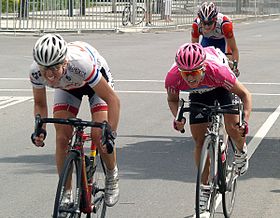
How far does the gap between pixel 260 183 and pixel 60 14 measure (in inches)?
1004

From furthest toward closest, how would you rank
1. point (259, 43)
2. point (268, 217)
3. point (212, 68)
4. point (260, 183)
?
point (259, 43)
point (260, 183)
point (268, 217)
point (212, 68)

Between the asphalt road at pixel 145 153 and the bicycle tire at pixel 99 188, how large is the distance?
76 cm

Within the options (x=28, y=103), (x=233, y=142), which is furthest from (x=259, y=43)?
(x=233, y=142)

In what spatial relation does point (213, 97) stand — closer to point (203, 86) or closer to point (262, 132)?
point (203, 86)

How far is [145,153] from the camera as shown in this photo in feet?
38.5

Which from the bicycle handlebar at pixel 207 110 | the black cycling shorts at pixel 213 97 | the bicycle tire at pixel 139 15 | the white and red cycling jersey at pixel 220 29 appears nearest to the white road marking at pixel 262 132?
the white and red cycling jersey at pixel 220 29

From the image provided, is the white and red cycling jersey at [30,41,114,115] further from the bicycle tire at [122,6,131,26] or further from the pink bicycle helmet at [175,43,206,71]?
the bicycle tire at [122,6,131,26]

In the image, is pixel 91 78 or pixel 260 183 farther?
pixel 260 183

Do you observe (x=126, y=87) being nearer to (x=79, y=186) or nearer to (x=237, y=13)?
(x=79, y=186)

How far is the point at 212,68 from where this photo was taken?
303 inches

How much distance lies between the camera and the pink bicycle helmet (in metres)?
7.31

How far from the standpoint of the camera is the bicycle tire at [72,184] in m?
6.47

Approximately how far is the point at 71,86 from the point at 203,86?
129 centimetres

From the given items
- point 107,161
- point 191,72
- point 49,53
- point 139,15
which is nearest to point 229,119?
point 191,72
